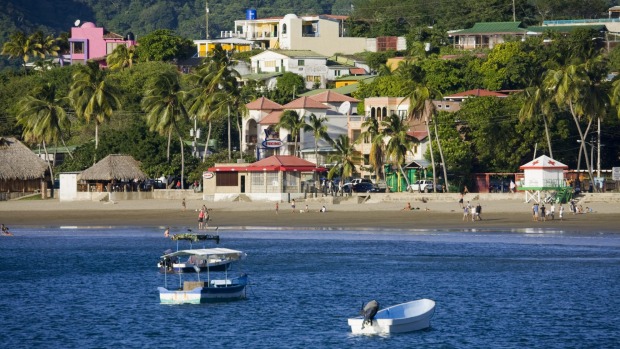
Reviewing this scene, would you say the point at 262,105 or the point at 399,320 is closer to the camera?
the point at 399,320

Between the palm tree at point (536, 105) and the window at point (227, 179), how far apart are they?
71.1 feet

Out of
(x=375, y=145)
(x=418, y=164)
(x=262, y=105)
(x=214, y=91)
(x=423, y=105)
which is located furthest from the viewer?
(x=262, y=105)

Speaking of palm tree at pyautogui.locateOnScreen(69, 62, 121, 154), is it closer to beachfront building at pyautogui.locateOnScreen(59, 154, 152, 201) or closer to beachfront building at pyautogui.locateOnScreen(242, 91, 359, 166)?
beachfront building at pyautogui.locateOnScreen(59, 154, 152, 201)

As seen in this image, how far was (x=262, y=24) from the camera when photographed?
17138 cm

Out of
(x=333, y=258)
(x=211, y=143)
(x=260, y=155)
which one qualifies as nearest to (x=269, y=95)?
(x=211, y=143)

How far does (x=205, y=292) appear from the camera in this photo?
49719 millimetres

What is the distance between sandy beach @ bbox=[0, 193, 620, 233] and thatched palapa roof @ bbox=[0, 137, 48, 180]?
537 centimetres

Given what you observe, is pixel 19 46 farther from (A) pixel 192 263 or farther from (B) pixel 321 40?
(A) pixel 192 263

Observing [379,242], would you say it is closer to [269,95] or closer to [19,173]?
[19,173]

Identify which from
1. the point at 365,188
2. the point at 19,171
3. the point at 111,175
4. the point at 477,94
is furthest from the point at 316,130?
the point at 19,171

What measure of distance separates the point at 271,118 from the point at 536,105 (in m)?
30.6

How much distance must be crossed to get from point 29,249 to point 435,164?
36711 millimetres

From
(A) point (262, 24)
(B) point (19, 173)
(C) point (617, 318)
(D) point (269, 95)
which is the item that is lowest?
(C) point (617, 318)

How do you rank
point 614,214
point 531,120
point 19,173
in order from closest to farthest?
1. point 614,214
2. point 531,120
3. point 19,173
